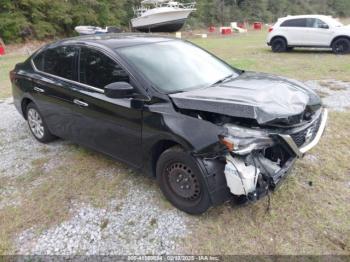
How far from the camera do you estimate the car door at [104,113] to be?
127 inches

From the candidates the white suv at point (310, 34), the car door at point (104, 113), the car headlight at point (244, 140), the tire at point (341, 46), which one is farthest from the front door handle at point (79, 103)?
the tire at point (341, 46)

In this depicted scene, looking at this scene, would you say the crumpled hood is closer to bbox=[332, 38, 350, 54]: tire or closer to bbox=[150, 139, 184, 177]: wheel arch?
bbox=[150, 139, 184, 177]: wheel arch

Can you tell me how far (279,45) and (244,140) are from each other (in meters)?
11.9

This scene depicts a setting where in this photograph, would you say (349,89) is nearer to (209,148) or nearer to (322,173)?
(322,173)

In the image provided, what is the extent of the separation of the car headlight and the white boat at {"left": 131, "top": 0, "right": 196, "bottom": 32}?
23.5 m

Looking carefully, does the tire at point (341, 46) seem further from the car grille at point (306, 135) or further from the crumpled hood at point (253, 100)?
the car grille at point (306, 135)

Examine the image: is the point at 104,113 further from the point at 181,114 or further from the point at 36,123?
the point at 36,123

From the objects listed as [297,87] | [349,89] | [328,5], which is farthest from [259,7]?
[297,87]

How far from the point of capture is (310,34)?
1244 cm

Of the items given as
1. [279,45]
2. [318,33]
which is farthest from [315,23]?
[279,45]

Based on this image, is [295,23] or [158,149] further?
[295,23]

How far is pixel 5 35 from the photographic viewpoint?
19.0 m

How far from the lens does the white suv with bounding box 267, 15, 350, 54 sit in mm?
12016

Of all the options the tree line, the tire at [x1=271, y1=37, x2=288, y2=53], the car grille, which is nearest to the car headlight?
the car grille
